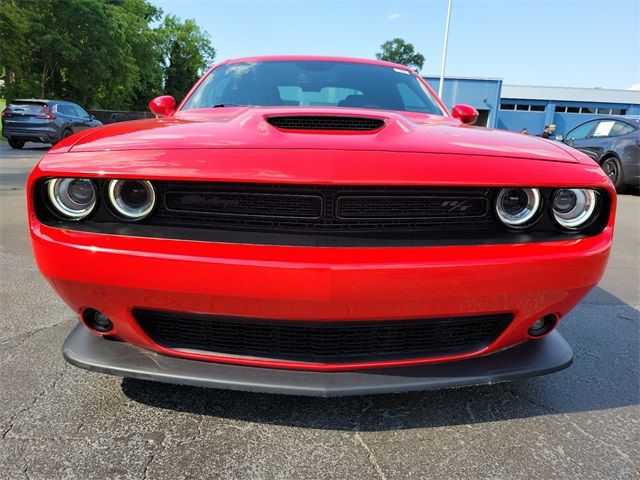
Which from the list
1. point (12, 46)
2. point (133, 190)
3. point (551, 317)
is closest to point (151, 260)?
point (133, 190)

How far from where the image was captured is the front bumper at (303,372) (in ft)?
4.84

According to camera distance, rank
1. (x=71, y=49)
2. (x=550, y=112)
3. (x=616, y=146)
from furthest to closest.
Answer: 1. (x=550, y=112)
2. (x=71, y=49)
3. (x=616, y=146)

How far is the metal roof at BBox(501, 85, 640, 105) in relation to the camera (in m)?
44.4

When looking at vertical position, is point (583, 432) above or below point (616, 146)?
above

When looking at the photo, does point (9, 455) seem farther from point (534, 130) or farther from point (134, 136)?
point (534, 130)

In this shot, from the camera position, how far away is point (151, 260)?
1.41 metres

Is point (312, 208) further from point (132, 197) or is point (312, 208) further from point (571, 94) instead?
point (571, 94)

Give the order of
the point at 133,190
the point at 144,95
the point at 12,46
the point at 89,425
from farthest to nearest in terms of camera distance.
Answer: the point at 144,95 < the point at 12,46 < the point at 89,425 < the point at 133,190

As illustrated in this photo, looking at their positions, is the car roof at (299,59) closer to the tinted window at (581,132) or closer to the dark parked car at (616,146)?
the dark parked car at (616,146)

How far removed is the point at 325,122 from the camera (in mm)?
1729

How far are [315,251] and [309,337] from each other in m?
0.32

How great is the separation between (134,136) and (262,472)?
120cm

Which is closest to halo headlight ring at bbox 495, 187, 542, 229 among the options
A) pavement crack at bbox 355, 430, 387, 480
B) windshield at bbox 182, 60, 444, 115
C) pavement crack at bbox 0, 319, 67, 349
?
pavement crack at bbox 355, 430, 387, 480

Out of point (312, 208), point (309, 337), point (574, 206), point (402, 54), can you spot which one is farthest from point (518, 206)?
point (402, 54)
